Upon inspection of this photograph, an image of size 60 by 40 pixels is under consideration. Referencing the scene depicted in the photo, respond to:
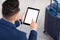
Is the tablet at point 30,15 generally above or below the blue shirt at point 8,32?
above

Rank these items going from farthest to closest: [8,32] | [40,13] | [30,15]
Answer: [40,13]
[30,15]
[8,32]

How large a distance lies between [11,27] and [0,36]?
0.11 metres

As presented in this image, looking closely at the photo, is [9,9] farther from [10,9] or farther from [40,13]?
[40,13]

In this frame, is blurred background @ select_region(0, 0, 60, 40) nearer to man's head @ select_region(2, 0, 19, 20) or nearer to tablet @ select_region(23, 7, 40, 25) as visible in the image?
tablet @ select_region(23, 7, 40, 25)

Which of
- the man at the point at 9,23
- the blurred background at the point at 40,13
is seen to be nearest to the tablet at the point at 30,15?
the man at the point at 9,23

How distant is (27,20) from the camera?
81.6 inches

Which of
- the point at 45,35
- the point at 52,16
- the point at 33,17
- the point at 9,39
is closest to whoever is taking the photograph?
the point at 9,39

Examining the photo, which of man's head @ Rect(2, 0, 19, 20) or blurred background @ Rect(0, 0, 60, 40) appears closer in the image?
man's head @ Rect(2, 0, 19, 20)

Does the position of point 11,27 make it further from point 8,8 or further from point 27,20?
point 27,20

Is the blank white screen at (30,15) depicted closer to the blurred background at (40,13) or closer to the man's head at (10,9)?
the man's head at (10,9)

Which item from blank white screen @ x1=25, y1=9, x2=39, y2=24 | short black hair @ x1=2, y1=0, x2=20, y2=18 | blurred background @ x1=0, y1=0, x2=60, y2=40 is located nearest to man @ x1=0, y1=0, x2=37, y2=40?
short black hair @ x1=2, y1=0, x2=20, y2=18

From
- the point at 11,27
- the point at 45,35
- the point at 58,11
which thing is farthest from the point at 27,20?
the point at 45,35

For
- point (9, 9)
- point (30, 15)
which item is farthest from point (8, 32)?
point (30, 15)

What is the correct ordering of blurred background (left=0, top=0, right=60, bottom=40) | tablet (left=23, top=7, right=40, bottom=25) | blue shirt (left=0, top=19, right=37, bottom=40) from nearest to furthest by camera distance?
1. blue shirt (left=0, top=19, right=37, bottom=40)
2. tablet (left=23, top=7, right=40, bottom=25)
3. blurred background (left=0, top=0, right=60, bottom=40)
